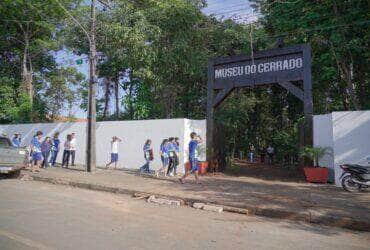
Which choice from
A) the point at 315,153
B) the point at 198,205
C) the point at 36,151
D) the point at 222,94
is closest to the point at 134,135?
the point at 36,151

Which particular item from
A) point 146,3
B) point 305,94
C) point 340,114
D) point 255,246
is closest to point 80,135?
point 146,3

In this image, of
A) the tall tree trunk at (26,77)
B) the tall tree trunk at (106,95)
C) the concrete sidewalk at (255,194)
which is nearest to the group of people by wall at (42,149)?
the concrete sidewalk at (255,194)

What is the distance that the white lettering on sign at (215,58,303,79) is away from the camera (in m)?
15.5

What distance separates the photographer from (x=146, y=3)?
2202cm

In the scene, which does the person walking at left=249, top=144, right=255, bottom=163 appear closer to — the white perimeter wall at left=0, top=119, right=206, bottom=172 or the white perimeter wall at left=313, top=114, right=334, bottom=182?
the white perimeter wall at left=0, top=119, right=206, bottom=172

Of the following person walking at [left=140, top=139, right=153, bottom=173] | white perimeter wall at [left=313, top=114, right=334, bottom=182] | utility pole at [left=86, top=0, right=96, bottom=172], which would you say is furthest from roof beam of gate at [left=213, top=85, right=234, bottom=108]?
utility pole at [left=86, top=0, right=96, bottom=172]

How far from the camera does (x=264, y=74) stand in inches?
639

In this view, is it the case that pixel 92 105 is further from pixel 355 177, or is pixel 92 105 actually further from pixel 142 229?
pixel 142 229

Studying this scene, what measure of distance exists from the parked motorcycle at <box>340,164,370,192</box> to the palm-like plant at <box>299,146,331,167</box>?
1.65 meters

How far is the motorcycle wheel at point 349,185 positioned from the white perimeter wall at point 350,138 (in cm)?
100

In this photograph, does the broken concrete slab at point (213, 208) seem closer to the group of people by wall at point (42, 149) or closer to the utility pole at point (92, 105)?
the utility pole at point (92, 105)

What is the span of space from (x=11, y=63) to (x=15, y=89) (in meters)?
2.56

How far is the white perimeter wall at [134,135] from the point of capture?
17.7 metres

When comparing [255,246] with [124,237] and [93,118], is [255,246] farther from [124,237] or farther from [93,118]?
[93,118]
